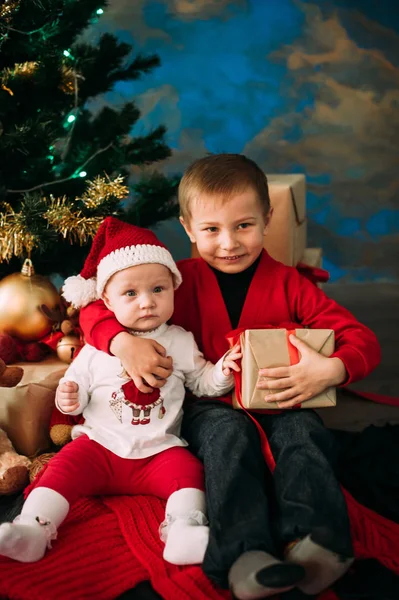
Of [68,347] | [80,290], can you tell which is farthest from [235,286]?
[68,347]

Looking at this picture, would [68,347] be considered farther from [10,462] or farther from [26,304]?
[10,462]

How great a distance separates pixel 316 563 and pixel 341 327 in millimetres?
Result: 572

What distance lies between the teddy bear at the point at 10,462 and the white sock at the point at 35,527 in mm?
238

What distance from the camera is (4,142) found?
176 centimetres

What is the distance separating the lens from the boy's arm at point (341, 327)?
4.69ft

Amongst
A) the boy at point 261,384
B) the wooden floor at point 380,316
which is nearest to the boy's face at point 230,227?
the boy at point 261,384

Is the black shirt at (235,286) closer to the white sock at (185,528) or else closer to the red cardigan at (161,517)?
the red cardigan at (161,517)

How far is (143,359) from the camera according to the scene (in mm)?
1408

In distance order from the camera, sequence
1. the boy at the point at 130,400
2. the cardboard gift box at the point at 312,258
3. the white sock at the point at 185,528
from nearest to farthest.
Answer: the white sock at the point at 185,528
the boy at the point at 130,400
the cardboard gift box at the point at 312,258

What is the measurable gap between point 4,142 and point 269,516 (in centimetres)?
115

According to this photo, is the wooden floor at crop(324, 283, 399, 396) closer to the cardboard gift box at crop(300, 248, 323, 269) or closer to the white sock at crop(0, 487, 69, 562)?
the cardboard gift box at crop(300, 248, 323, 269)

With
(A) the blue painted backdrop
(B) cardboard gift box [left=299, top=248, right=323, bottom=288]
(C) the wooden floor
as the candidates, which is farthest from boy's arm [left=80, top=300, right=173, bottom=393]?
(A) the blue painted backdrop

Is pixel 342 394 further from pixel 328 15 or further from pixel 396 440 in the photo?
pixel 328 15

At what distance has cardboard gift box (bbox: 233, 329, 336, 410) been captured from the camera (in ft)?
4.51
